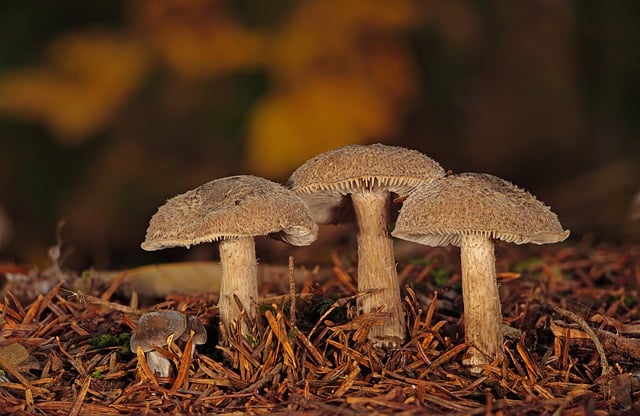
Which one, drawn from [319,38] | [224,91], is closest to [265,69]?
[224,91]

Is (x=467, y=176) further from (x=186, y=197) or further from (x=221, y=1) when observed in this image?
(x=221, y=1)

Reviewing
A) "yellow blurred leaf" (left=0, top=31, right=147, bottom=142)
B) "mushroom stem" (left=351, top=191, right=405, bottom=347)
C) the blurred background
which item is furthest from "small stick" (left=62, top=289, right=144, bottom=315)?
"yellow blurred leaf" (left=0, top=31, right=147, bottom=142)

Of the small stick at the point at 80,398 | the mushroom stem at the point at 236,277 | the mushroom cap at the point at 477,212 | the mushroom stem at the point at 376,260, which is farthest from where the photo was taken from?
the mushroom stem at the point at 376,260

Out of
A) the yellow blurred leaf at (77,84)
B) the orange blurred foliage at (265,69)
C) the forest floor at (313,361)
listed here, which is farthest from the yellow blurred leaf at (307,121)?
the forest floor at (313,361)

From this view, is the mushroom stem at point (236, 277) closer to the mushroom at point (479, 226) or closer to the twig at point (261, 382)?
the twig at point (261, 382)

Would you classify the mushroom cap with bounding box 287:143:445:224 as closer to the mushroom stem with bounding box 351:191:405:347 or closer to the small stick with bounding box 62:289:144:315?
the mushroom stem with bounding box 351:191:405:347

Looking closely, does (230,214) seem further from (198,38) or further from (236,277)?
(198,38)

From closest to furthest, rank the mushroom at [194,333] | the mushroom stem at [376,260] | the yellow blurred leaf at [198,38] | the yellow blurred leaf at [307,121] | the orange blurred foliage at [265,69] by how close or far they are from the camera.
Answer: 1. the mushroom at [194,333]
2. the mushroom stem at [376,260]
3. the yellow blurred leaf at [307,121]
4. the orange blurred foliage at [265,69]
5. the yellow blurred leaf at [198,38]
